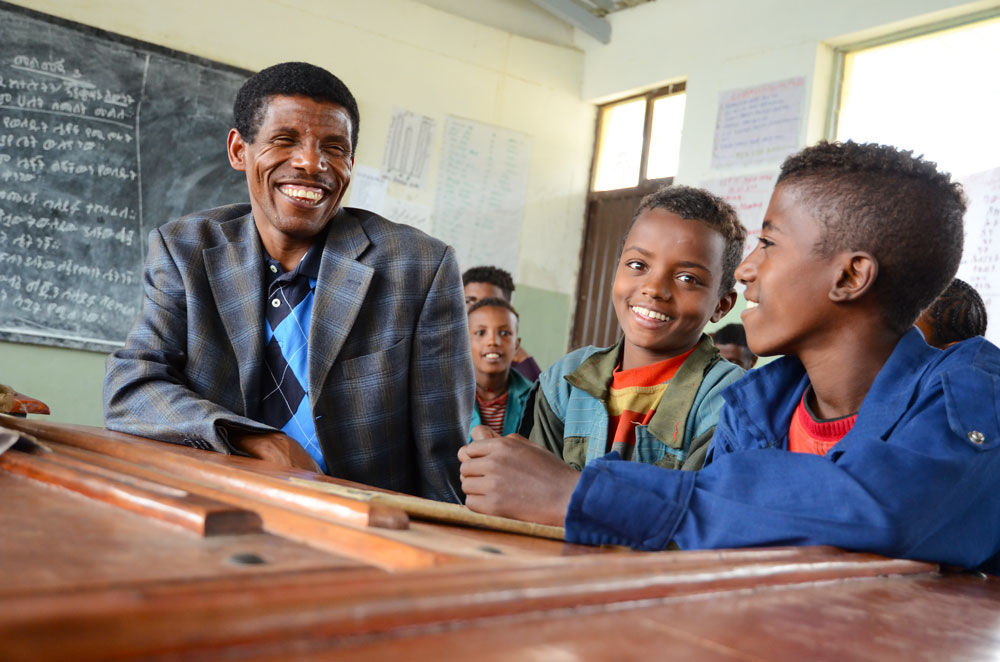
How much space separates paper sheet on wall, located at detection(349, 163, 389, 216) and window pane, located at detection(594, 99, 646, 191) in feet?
5.11

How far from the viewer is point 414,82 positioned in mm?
5227

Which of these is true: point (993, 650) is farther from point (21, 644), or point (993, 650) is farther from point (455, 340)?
point (455, 340)

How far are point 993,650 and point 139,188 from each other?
4.49 metres

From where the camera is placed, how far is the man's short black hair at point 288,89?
1.82m

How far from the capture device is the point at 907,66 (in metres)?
4.05

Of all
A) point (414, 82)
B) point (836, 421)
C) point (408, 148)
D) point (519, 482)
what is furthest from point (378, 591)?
Answer: point (414, 82)

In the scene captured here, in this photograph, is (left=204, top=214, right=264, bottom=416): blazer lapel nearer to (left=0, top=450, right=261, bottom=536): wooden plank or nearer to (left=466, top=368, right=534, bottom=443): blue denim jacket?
(left=0, top=450, right=261, bottom=536): wooden plank

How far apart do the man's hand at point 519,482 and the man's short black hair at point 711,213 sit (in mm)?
968

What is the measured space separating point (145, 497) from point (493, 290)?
339cm

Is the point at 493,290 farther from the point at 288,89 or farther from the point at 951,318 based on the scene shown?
the point at 288,89

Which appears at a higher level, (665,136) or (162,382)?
(665,136)

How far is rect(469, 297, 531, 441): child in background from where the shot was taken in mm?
3164

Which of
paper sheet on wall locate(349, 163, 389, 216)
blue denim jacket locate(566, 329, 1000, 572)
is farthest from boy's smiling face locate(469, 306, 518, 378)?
blue denim jacket locate(566, 329, 1000, 572)

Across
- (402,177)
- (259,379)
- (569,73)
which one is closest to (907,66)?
(569,73)
